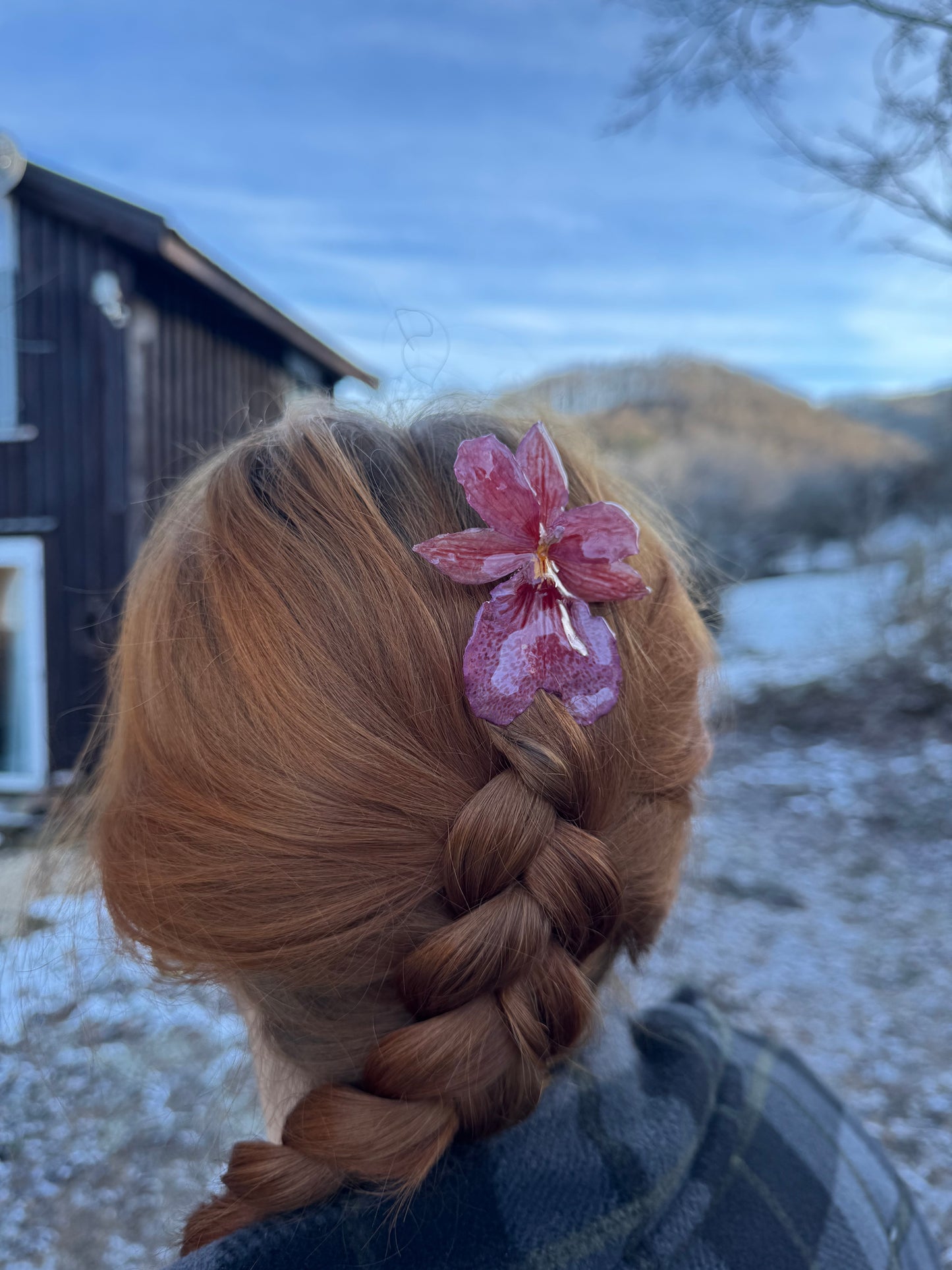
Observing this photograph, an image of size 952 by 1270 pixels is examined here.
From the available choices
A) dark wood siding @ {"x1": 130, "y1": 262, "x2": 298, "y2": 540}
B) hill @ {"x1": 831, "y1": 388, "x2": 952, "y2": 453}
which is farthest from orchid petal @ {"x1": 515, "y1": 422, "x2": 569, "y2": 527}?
hill @ {"x1": 831, "y1": 388, "x2": 952, "y2": 453}

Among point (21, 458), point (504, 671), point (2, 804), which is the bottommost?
point (2, 804)

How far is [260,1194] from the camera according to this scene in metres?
0.71

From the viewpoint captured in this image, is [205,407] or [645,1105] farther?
[205,407]

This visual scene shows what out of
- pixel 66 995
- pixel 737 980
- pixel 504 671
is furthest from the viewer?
pixel 737 980

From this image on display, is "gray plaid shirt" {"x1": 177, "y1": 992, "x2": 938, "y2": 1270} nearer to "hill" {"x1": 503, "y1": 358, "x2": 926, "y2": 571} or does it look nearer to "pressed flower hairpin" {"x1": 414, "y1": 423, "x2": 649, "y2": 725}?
"pressed flower hairpin" {"x1": 414, "y1": 423, "x2": 649, "y2": 725}

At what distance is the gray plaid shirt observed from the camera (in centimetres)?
72

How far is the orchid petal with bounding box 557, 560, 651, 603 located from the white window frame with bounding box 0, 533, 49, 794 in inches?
220

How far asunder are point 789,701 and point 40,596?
550 centimetres

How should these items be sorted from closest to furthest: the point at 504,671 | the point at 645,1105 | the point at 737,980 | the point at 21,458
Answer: the point at 504,671, the point at 645,1105, the point at 737,980, the point at 21,458

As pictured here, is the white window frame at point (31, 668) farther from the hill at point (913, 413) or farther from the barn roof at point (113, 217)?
the hill at point (913, 413)

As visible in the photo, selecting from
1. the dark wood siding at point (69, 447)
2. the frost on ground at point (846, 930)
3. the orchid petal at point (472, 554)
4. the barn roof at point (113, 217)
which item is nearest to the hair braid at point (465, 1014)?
the orchid petal at point (472, 554)

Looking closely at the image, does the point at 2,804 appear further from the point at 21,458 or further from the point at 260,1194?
the point at 260,1194

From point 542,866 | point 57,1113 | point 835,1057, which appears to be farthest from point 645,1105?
point 835,1057

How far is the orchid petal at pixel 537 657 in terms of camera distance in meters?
0.67
